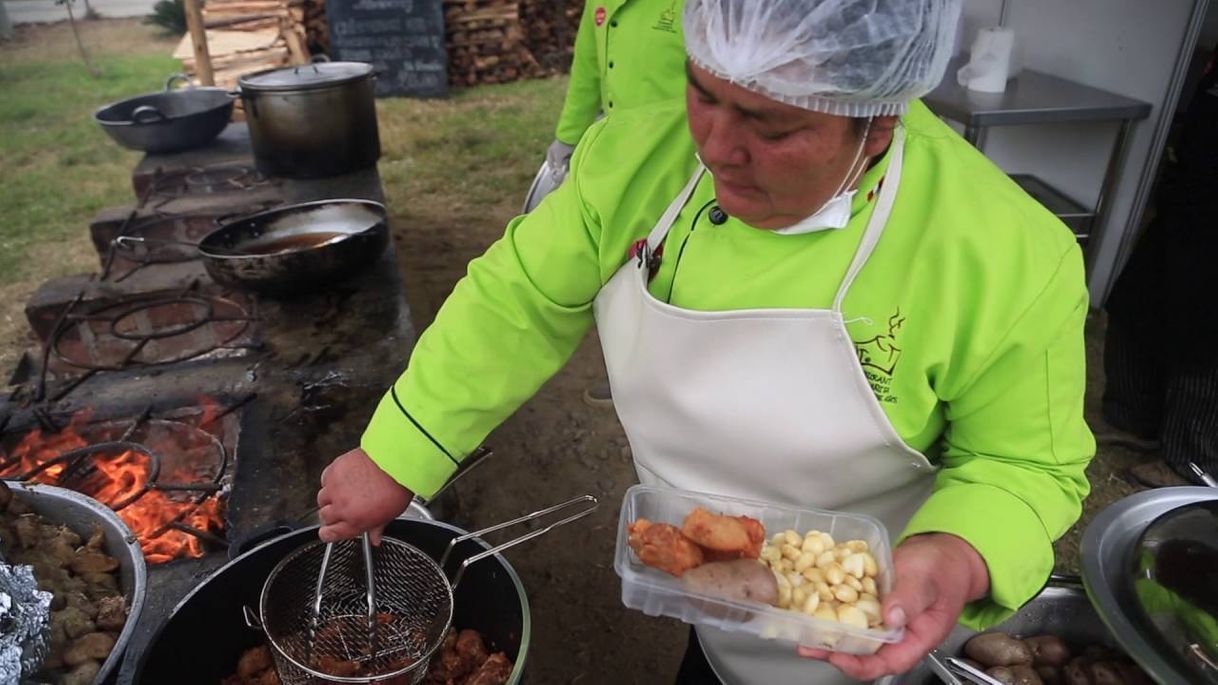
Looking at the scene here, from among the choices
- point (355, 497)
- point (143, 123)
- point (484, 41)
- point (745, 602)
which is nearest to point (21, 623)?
point (355, 497)

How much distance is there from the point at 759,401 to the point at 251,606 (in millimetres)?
1161

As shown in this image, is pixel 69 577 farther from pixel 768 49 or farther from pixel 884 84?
pixel 884 84

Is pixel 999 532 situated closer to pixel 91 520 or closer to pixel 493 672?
pixel 493 672

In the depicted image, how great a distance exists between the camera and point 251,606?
5.57 ft

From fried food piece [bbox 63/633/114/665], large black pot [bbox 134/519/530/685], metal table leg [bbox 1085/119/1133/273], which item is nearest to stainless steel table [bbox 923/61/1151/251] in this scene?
metal table leg [bbox 1085/119/1133/273]

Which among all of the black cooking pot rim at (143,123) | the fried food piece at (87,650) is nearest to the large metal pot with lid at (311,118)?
the black cooking pot rim at (143,123)

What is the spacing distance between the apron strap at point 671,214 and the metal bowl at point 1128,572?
1111 mm

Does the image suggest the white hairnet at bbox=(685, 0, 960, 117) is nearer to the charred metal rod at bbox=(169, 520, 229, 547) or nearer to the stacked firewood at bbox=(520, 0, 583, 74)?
the charred metal rod at bbox=(169, 520, 229, 547)

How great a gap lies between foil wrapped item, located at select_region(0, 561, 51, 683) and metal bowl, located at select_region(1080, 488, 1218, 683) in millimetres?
1915

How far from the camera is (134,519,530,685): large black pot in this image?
1541 millimetres

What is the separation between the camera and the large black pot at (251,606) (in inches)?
60.7

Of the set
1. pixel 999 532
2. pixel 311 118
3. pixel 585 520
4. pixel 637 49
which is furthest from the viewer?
pixel 311 118

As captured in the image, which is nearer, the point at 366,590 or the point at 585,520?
the point at 366,590

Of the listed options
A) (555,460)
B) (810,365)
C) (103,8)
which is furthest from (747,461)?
(103,8)
